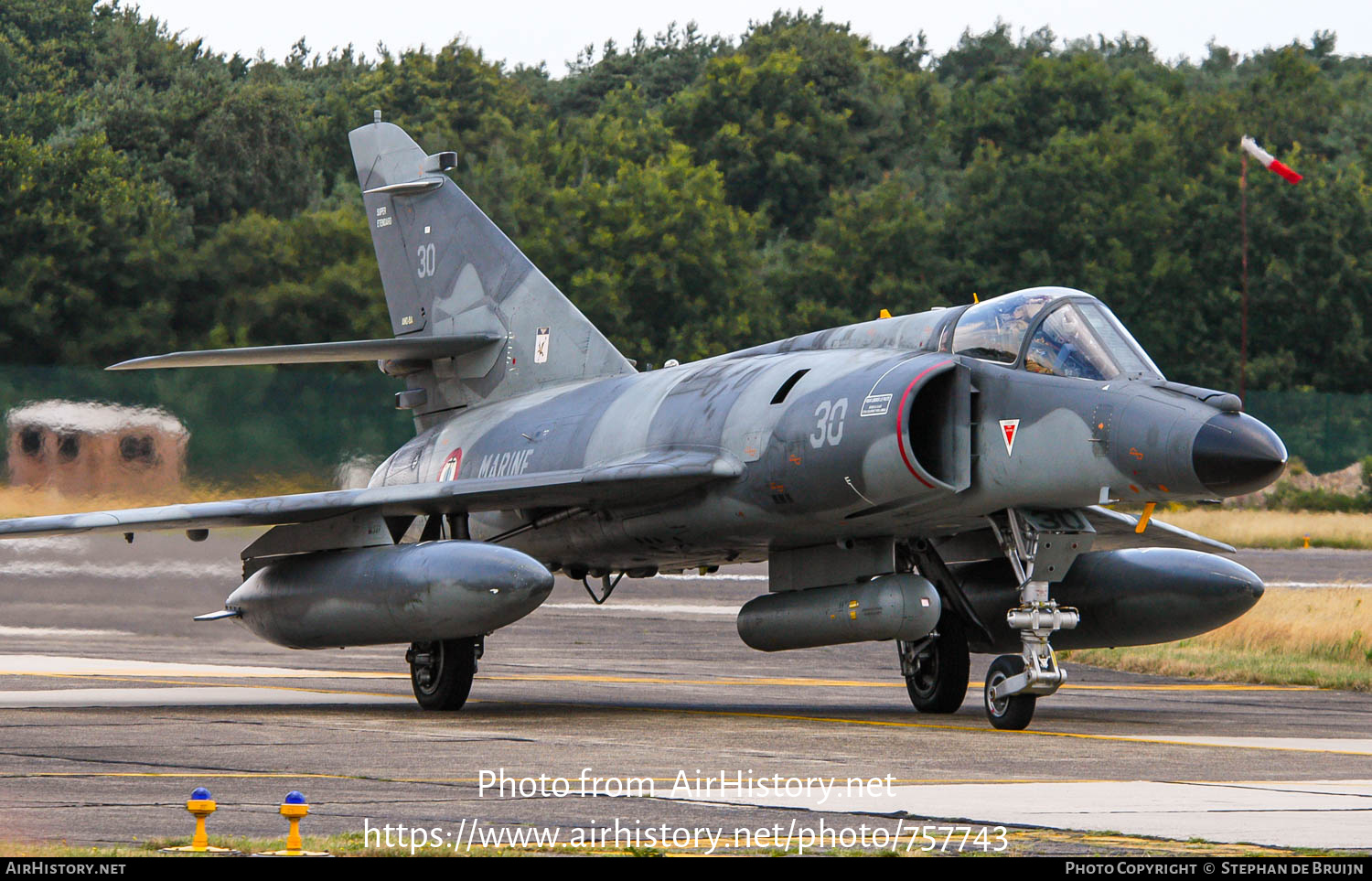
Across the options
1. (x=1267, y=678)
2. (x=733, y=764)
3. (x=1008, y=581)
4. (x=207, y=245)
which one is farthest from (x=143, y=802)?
(x=207, y=245)

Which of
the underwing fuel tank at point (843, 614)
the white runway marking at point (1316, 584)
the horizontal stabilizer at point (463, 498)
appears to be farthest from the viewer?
the white runway marking at point (1316, 584)

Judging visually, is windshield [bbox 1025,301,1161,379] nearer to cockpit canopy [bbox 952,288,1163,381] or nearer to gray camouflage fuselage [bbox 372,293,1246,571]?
cockpit canopy [bbox 952,288,1163,381]

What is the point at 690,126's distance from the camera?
66.8m

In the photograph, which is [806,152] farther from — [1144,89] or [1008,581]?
[1008,581]

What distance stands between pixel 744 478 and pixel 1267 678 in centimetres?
709

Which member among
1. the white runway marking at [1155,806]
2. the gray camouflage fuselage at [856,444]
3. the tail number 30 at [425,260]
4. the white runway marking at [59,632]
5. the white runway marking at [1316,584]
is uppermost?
the tail number 30 at [425,260]

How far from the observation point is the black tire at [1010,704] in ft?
38.9

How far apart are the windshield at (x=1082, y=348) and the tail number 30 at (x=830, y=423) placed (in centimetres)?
128

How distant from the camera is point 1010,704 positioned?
39.0ft

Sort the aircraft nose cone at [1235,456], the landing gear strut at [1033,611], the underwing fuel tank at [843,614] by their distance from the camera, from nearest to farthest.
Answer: the aircraft nose cone at [1235,456], the landing gear strut at [1033,611], the underwing fuel tank at [843,614]

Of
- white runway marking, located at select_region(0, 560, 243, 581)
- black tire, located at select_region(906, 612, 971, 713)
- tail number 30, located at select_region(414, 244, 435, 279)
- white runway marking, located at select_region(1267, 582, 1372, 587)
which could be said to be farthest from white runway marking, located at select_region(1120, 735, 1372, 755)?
white runway marking, located at select_region(1267, 582, 1372, 587)

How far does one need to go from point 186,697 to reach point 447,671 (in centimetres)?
245

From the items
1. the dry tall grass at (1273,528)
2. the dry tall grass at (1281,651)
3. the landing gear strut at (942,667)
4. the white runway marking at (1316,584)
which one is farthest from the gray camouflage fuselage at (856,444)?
the dry tall grass at (1273,528)

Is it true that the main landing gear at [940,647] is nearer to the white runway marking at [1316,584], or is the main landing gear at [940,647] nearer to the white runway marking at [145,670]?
the white runway marking at [145,670]
